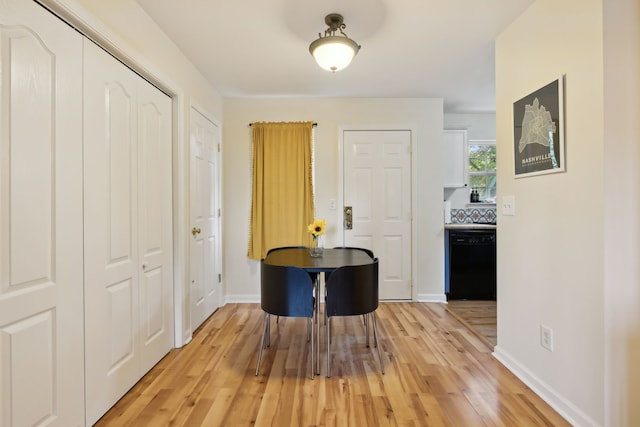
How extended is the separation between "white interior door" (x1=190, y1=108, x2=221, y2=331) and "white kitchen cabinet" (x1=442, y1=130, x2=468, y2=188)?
116 inches

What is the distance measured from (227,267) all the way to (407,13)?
3.19m

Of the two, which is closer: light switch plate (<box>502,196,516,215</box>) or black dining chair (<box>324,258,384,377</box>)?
black dining chair (<box>324,258,384,377</box>)

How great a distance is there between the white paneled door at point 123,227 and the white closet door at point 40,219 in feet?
0.28

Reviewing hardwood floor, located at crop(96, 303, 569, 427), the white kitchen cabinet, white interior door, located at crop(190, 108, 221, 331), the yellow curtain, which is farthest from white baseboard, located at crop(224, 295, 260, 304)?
the white kitchen cabinet

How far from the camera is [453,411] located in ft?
5.79

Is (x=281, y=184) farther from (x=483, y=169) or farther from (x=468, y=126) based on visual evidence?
(x=483, y=169)

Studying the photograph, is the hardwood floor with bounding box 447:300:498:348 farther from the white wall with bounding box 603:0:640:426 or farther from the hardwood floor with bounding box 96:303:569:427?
the white wall with bounding box 603:0:640:426

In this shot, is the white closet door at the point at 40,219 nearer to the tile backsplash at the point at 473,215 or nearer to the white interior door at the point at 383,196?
the white interior door at the point at 383,196

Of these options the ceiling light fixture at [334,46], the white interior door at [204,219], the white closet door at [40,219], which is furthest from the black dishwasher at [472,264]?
the white closet door at [40,219]

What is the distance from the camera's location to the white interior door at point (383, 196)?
3.82 metres

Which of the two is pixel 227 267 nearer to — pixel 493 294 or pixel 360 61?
pixel 360 61

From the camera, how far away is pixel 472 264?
3914 mm

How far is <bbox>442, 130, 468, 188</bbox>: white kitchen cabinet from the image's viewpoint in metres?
4.14

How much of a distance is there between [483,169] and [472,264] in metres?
1.53
